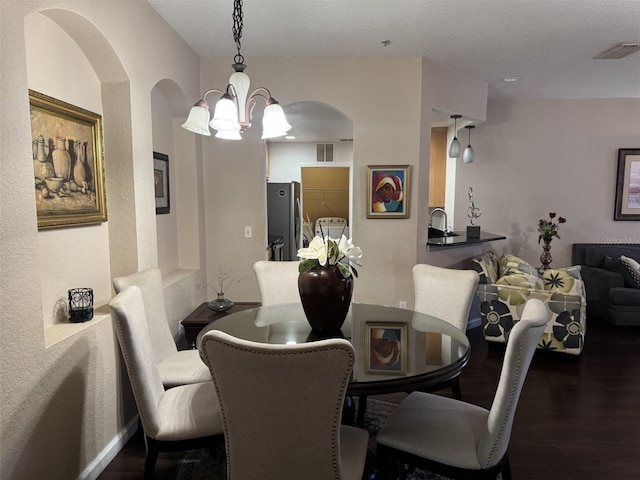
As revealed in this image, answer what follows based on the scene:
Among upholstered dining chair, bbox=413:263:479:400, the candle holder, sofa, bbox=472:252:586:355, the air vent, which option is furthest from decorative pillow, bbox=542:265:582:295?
the air vent

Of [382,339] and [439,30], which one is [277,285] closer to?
[382,339]

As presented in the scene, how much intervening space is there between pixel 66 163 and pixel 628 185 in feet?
20.1

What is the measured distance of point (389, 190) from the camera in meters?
3.76

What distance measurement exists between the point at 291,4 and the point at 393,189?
1759 mm

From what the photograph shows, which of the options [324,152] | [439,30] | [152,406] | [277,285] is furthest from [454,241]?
[324,152]

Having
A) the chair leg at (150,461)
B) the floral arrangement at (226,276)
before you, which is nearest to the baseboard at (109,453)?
the chair leg at (150,461)

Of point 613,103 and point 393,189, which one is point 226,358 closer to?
point 393,189

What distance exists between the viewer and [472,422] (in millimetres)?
1746

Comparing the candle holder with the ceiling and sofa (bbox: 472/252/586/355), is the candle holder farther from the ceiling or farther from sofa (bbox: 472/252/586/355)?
sofa (bbox: 472/252/586/355)

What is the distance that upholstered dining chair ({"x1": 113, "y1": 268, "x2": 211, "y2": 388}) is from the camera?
2.22m

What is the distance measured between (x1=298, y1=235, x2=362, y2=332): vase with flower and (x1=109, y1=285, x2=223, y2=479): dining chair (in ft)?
1.99

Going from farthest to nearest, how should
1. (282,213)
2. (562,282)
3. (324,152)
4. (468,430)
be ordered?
1. (324,152)
2. (282,213)
3. (562,282)
4. (468,430)

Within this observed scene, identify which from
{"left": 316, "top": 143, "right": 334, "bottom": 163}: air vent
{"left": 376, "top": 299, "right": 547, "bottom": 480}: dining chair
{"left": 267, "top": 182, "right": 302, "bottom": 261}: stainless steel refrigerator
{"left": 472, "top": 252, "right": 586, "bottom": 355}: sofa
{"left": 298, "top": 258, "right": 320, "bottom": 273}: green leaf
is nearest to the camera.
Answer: {"left": 376, "top": 299, "right": 547, "bottom": 480}: dining chair

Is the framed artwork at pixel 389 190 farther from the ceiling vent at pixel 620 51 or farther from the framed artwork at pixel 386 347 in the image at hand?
the ceiling vent at pixel 620 51
